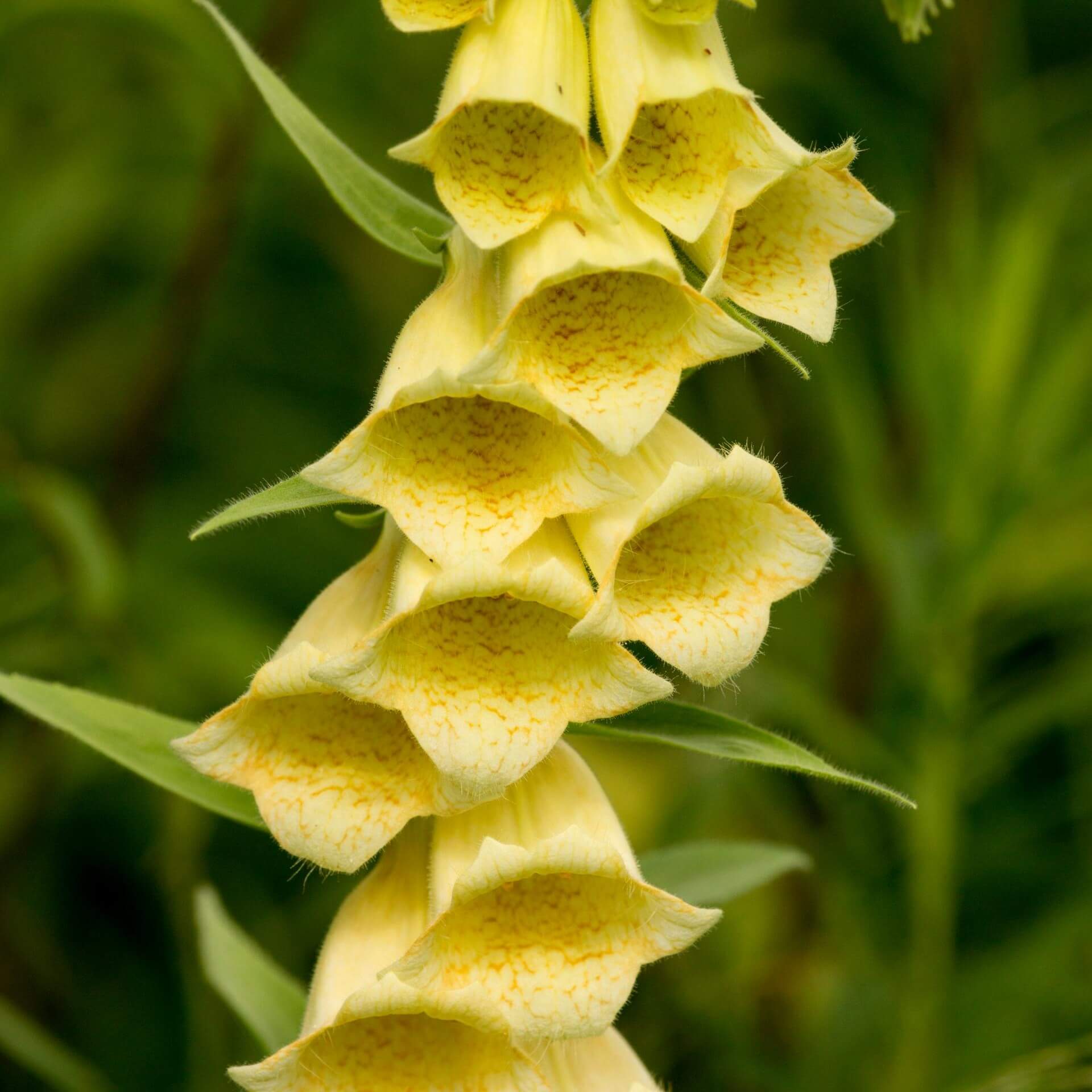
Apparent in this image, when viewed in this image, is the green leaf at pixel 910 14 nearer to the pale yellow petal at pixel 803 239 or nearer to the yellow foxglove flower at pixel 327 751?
the pale yellow petal at pixel 803 239

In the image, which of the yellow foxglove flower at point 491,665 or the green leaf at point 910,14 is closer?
the yellow foxglove flower at point 491,665

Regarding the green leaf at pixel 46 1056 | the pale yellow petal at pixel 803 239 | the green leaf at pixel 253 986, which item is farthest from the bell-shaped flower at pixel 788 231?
the green leaf at pixel 46 1056

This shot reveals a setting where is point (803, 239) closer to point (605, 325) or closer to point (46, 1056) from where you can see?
point (605, 325)

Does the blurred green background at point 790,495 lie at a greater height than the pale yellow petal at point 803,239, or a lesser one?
greater

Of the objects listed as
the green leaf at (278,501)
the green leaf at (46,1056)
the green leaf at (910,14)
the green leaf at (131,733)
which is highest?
the green leaf at (910,14)

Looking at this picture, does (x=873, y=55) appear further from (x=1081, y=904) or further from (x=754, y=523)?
(x=754, y=523)

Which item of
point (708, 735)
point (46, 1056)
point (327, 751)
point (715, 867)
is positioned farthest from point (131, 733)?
point (46, 1056)

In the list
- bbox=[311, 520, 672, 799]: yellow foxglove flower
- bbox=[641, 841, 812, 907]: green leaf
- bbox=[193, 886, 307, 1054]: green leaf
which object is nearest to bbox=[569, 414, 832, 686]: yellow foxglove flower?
bbox=[311, 520, 672, 799]: yellow foxglove flower
